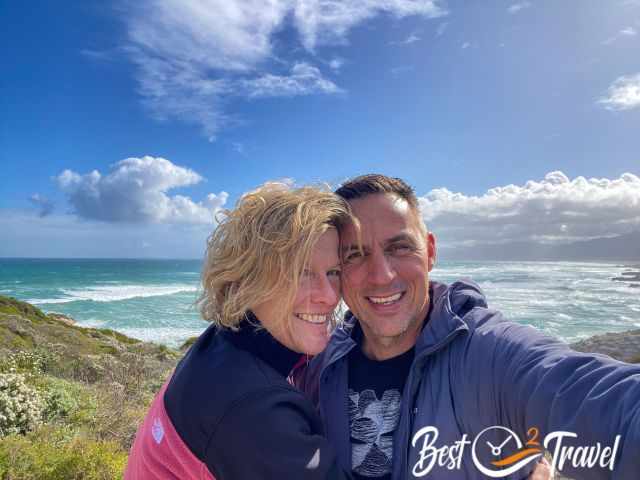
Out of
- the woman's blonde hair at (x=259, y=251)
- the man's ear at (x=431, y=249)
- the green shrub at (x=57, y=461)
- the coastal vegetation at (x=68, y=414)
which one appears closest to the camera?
the woman's blonde hair at (x=259, y=251)

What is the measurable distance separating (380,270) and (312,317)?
1.67 ft

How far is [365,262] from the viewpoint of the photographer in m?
2.38

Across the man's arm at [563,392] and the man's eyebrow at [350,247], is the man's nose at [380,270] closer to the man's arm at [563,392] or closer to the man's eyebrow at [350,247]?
the man's eyebrow at [350,247]

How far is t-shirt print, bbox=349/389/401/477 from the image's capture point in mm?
1905

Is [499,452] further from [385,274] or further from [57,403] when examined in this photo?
[57,403]

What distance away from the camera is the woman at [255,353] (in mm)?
1385

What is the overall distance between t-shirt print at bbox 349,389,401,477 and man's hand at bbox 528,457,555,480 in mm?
565

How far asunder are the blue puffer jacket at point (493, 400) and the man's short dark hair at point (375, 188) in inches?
24.0

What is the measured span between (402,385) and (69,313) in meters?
39.3

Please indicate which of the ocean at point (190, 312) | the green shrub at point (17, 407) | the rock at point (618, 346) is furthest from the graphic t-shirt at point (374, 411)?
the ocean at point (190, 312)

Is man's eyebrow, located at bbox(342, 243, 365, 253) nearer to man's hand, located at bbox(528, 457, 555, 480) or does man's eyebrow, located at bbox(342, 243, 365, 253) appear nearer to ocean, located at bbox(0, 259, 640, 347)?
man's hand, located at bbox(528, 457, 555, 480)

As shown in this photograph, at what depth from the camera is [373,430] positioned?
1.97 meters

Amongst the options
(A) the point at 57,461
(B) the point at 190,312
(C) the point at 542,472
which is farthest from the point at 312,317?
(B) the point at 190,312

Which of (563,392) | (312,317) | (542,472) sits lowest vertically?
(542,472)
